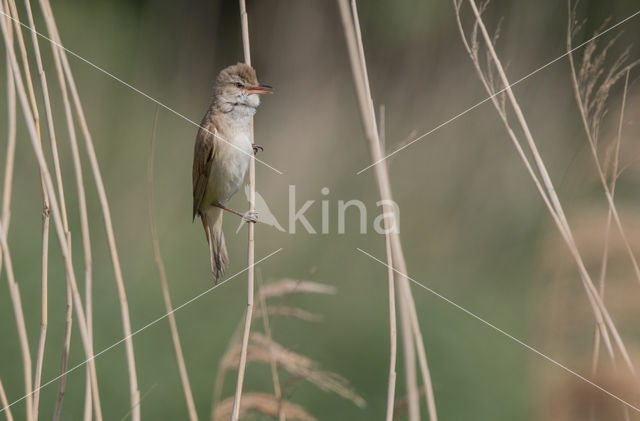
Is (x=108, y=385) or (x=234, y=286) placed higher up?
(x=234, y=286)

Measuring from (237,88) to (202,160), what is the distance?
22cm

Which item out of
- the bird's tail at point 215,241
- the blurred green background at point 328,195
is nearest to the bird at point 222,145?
the bird's tail at point 215,241

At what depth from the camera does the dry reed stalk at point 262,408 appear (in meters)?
1.63

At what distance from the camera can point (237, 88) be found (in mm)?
1810

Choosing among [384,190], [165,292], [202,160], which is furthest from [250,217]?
[202,160]

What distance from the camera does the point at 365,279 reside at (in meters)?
4.60

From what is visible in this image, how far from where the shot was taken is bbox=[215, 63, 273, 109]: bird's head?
179 cm

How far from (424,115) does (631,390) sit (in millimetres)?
3365

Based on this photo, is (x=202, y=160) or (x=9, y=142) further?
(x=202, y=160)

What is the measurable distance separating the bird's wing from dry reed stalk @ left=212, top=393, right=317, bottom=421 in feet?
1.62

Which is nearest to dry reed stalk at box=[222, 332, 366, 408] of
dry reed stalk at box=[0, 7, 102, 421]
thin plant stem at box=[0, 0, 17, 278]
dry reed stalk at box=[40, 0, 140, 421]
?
dry reed stalk at box=[40, 0, 140, 421]

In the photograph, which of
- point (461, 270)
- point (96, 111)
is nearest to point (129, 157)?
point (96, 111)

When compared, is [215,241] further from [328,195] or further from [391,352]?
[328,195]

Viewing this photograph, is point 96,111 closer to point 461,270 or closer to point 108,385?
point 108,385
